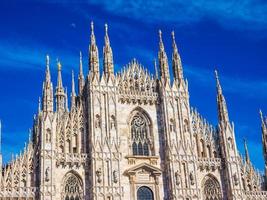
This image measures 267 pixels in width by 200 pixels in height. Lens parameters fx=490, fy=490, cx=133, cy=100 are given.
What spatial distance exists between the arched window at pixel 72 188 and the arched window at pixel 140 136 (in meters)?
6.39

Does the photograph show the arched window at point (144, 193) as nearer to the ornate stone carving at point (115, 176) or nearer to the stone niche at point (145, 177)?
the stone niche at point (145, 177)

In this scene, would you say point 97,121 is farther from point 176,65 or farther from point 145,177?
point 176,65

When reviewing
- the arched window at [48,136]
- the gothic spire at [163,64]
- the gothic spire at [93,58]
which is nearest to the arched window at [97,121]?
the gothic spire at [93,58]

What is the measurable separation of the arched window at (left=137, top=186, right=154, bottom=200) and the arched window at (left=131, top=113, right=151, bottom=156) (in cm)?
338

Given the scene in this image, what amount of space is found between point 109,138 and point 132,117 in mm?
4031

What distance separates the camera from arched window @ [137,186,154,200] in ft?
148

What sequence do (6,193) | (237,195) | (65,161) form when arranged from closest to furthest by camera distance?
1. (6,193)
2. (65,161)
3. (237,195)

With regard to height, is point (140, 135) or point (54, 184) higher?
point (140, 135)

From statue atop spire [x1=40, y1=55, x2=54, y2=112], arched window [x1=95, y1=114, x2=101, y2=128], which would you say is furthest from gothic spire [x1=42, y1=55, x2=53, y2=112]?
arched window [x1=95, y1=114, x2=101, y2=128]

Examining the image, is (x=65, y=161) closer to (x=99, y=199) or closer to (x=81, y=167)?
(x=81, y=167)

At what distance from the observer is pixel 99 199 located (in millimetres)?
42469

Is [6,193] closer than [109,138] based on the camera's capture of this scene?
Yes

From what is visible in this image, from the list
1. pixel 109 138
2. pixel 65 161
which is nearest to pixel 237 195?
pixel 109 138

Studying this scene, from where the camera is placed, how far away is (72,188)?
4291 cm
